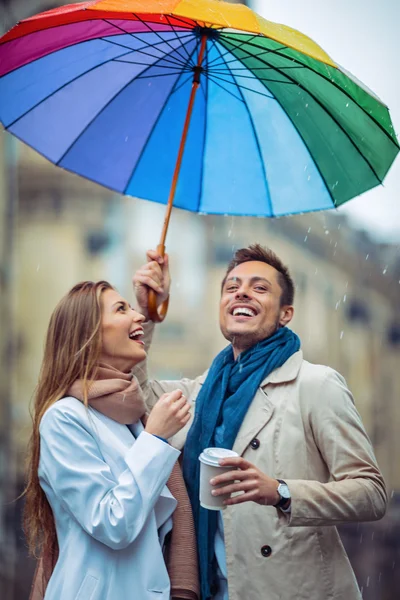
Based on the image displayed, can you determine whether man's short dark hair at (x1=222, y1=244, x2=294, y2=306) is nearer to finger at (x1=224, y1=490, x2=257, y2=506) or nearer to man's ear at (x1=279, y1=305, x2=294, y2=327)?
man's ear at (x1=279, y1=305, x2=294, y2=327)

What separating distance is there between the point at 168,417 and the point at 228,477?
29 centimetres

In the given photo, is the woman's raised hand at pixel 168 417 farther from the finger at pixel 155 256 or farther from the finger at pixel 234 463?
the finger at pixel 155 256

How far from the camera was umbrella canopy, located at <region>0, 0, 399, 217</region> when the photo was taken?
335 cm

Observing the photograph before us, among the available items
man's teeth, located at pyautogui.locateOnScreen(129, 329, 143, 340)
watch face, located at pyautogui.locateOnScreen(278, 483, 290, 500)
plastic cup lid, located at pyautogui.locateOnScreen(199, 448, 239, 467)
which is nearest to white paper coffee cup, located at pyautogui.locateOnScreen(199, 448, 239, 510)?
plastic cup lid, located at pyautogui.locateOnScreen(199, 448, 239, 467)

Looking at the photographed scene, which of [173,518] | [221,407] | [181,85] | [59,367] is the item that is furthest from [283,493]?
[181,85]

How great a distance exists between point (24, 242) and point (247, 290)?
15.7m

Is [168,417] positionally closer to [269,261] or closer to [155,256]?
[155,256]

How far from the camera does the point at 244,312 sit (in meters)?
3.59

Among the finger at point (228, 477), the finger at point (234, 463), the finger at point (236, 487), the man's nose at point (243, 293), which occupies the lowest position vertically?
the finger at point (236, 487)

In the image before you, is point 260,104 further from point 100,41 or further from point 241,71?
point 100,41

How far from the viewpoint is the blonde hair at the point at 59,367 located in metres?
2.94

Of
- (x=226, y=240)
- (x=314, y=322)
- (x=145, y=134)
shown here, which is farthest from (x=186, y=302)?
(x=145, y=134)

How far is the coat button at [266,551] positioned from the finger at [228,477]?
52 centimetres

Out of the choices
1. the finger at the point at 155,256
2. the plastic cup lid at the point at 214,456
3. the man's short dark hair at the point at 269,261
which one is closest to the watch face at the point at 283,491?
the plastic cup lid at the point at 214,456
